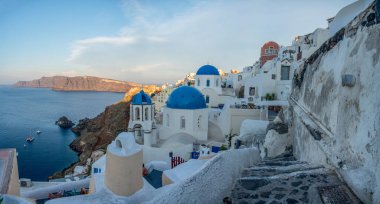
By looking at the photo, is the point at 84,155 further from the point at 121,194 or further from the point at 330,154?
the point at 330,154

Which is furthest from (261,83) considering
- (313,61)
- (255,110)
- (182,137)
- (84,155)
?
(84,155)

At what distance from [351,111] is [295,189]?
47.3 inches

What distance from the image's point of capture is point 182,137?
1711 cm

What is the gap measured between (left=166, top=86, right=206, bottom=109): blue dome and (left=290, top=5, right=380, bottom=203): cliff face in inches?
507

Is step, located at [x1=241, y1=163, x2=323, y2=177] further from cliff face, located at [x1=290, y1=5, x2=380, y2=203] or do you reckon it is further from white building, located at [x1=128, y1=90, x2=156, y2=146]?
white building, located at [x1=128, y1=90, x2=156, y2=146]

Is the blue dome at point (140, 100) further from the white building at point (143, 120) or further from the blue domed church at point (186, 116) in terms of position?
the blue domed church at point (186, 116)

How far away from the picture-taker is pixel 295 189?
308cm

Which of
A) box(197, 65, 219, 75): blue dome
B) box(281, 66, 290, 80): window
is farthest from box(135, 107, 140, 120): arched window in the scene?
box(281, 66, 290, 80): window

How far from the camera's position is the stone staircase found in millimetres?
2790

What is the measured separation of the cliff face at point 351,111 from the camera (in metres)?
2.52

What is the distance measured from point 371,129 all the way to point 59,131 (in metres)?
54.7

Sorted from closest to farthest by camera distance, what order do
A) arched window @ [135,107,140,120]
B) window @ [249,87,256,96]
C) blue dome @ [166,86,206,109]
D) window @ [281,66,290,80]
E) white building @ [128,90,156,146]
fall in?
white building @ [128,90,156,146] → arched window @ [135,107,140,120] → blue dome @ [166,86,206,109] → window @ [281,66,290,80] → window @ [249,87,256,96]

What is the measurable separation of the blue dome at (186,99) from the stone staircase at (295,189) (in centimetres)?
1389

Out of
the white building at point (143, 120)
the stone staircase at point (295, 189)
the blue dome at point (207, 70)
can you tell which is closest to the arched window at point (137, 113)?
the white building at point (143, 120)
